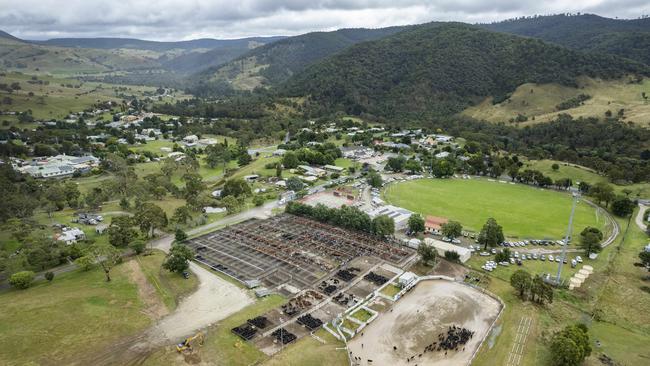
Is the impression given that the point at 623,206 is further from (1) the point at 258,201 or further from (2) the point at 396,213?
(1) the point at 258,201

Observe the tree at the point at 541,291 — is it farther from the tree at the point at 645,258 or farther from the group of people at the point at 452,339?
the tree at the point at 645,258

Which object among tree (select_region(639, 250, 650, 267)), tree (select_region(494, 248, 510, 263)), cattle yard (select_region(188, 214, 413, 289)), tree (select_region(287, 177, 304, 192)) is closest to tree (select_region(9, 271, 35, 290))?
cattle yard (select_region(188, 214, 413, 289))

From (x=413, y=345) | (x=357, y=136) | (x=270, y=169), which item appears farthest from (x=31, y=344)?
(x=357, y=136)

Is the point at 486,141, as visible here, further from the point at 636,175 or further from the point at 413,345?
the point at 413,345

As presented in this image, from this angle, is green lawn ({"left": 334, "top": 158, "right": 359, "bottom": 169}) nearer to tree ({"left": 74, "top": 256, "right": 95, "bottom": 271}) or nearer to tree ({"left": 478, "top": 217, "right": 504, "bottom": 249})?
tree ({"left": 478, "top": 217, "right": 504, "bottom": 249})

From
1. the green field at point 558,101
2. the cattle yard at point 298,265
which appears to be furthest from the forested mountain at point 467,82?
the cattle yard at point 298,265
